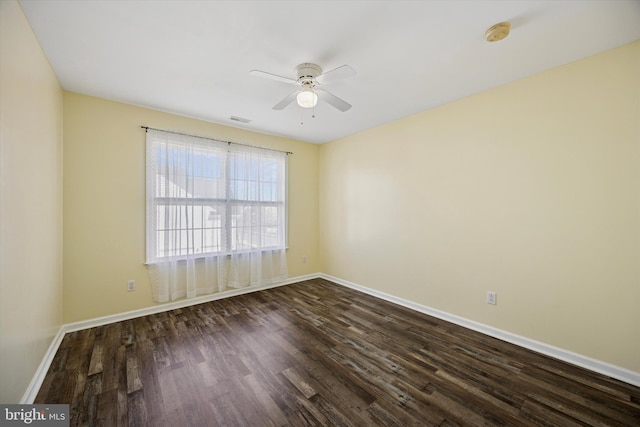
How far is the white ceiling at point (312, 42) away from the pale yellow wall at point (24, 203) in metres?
0.28

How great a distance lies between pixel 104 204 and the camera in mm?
2713

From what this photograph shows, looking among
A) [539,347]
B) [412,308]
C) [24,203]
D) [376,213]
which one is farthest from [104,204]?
[539,347]

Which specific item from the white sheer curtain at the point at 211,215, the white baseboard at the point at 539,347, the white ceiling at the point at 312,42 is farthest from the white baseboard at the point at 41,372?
the white baseboard at the point at 539,347

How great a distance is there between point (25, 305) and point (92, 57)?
1893 mm

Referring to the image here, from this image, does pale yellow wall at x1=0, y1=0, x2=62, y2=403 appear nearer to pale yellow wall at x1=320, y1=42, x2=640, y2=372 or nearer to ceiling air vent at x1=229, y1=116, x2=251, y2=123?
ceiling air vent at x1=229, y1=116, x2=251, y2=123

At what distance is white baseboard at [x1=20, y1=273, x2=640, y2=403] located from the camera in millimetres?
1804

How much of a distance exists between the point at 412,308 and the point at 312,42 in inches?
122

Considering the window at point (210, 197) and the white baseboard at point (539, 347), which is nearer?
the white baseboard at point (539, 347)

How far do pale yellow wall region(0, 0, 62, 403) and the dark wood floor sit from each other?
0.42 metres

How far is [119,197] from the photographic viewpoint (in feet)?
9.17

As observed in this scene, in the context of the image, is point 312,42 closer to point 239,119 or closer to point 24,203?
point 239,119

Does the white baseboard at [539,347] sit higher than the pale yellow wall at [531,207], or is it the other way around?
the pale yellow wall at [531,207]

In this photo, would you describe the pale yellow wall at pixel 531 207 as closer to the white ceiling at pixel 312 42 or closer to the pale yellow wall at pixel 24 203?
the white ceiling at pixel 312 42

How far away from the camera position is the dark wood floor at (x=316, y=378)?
1524mm
